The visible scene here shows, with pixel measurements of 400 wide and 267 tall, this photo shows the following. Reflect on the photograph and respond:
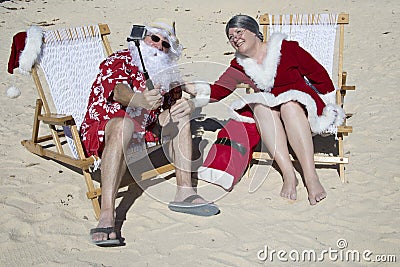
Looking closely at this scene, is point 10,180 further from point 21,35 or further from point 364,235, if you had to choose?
point 364,235

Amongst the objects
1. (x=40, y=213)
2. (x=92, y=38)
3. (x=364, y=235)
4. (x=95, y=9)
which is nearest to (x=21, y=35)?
(x=92, y=38)

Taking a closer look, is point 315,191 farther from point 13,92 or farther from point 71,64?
point 13,92

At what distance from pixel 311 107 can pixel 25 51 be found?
7.18ft

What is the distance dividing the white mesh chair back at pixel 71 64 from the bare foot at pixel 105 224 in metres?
1.17

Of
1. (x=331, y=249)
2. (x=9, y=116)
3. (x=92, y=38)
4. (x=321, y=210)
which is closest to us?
(x=331, y=249)

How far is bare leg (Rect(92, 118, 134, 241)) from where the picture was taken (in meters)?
3.02

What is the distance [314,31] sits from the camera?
4387 millimetres

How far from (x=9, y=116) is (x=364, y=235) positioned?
3.76 metres

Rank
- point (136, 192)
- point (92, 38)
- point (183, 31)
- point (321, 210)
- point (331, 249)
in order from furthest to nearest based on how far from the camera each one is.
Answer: point (183, 31), point (92, 38), point (136, 192), point (321, 210), point (331, 249)

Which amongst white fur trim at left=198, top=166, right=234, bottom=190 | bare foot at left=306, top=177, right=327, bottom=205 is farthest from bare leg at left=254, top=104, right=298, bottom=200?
white fur trim at left=198, top=166, right=234, bottom=190

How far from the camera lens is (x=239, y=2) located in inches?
456

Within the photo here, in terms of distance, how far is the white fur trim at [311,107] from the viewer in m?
3.49

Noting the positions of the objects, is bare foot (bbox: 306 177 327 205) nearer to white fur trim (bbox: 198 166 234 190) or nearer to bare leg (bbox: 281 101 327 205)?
bare leg (bbox: 281 101 327 205)

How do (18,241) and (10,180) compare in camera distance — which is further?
(10,180)
